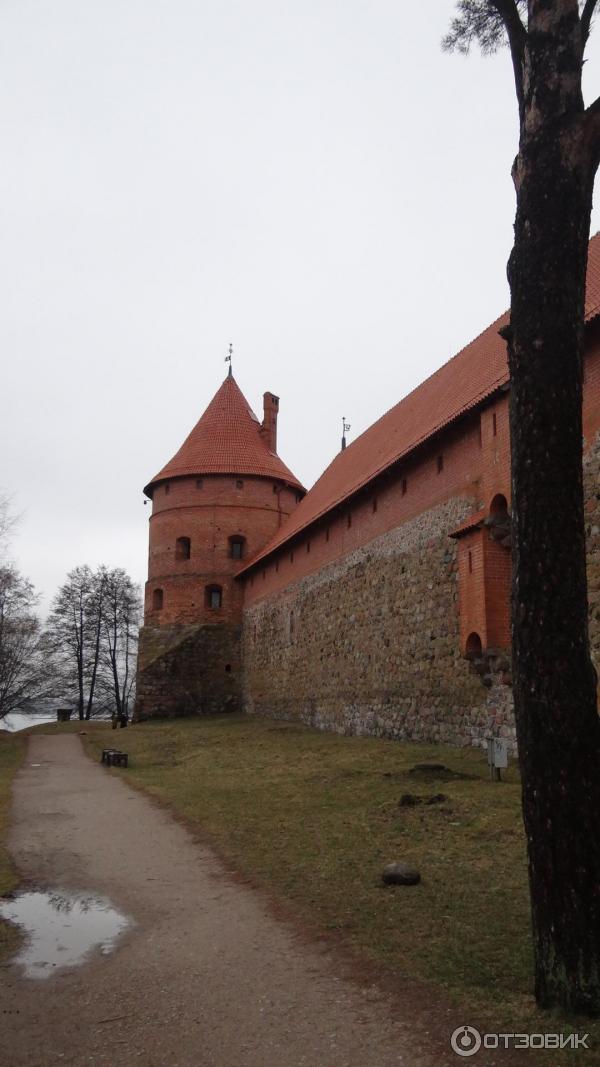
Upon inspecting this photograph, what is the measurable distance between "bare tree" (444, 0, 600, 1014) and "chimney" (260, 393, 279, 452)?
2823 cm

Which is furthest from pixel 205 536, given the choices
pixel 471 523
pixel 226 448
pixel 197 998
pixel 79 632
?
pixel 197 998

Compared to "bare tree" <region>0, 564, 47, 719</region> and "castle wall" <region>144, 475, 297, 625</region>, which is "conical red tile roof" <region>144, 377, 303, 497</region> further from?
"bare tree" <region>0, 564, 47, 719</region>

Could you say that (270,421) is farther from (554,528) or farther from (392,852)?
(554,528)

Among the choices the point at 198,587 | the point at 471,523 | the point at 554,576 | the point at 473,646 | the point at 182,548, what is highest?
the point at 182,548

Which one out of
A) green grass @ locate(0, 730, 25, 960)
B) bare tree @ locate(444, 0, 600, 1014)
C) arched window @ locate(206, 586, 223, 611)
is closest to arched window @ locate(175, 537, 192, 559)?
arched window @ locate(206, 586, 223, 611)

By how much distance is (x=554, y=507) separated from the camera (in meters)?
3.85

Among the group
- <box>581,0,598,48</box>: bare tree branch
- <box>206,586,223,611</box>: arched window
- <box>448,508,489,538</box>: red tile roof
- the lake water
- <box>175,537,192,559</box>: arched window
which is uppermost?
<box>175,537,192,559</box>: arched window

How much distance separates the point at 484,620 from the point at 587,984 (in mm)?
8238

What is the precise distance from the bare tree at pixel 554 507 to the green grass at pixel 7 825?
3.16 m

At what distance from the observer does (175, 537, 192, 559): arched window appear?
2989 cm

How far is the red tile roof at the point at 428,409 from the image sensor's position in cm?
1277

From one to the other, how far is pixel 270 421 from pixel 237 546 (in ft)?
19.5

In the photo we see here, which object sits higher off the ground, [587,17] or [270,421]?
[270,421]

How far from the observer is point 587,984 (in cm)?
347
